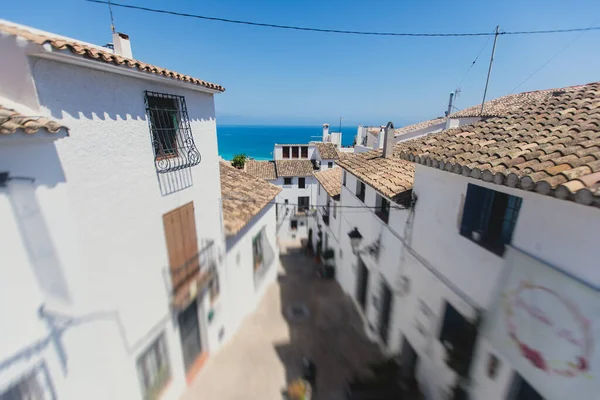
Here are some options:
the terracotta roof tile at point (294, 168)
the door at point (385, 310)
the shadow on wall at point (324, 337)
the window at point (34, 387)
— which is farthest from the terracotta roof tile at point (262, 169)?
the window at point (34, 387)

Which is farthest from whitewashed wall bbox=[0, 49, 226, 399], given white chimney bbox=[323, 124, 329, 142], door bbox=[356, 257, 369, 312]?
white chimney bbox=[323, 124, 329, 142]

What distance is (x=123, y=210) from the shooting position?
15.4ft

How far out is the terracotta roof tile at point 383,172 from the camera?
778 centimetres

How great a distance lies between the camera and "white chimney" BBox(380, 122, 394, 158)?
10.6 m

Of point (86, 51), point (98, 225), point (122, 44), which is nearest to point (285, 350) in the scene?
point (98, 225)

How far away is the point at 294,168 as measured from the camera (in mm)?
25688

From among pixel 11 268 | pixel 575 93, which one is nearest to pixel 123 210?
pixel 11 268

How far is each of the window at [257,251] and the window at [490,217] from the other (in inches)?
313

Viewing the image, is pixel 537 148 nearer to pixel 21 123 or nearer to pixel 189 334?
pixel 21 123

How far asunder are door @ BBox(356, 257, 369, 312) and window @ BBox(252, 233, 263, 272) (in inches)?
175

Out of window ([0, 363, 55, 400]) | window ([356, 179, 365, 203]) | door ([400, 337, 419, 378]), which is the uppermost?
window ([356, 179, 365, 203])

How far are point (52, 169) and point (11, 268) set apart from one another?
1.29 meters

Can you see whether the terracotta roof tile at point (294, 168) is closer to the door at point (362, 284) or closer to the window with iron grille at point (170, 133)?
the door at point (362, 284)

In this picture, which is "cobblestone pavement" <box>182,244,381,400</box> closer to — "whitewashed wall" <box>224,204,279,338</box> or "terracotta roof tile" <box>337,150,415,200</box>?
"whitewashed wall" <box>224,204,279,338</box>
